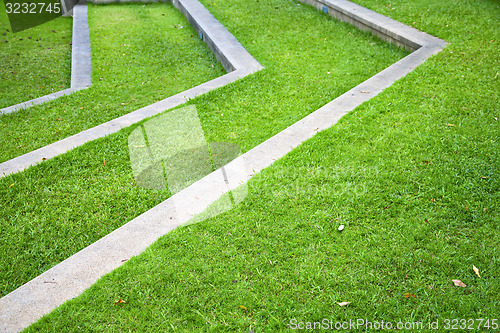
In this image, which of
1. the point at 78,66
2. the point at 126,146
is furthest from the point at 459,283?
the point at 78,66

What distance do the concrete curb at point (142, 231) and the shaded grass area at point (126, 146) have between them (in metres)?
0.40

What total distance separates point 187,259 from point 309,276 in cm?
95

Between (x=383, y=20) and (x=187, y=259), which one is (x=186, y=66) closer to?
(x=383, y=20)

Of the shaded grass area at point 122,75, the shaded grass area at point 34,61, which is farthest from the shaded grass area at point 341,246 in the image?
the shaded grass area at point 34,61

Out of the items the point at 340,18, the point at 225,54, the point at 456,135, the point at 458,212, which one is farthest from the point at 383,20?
the point at 458,212

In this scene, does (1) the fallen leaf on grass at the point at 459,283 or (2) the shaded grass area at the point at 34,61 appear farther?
(2) the shaded grass area at the point at 34,61

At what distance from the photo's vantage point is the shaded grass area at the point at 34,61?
7059mm

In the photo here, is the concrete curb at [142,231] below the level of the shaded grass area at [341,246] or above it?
above

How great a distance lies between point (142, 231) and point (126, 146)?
1.84 meters

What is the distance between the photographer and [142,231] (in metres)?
3.20

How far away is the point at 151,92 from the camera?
668 cm

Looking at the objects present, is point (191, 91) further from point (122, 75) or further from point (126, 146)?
point (122, 75)

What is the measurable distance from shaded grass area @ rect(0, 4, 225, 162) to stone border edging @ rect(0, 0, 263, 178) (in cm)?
34

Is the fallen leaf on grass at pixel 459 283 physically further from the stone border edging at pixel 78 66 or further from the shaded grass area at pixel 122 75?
the stone border edging at pixel 78 66
